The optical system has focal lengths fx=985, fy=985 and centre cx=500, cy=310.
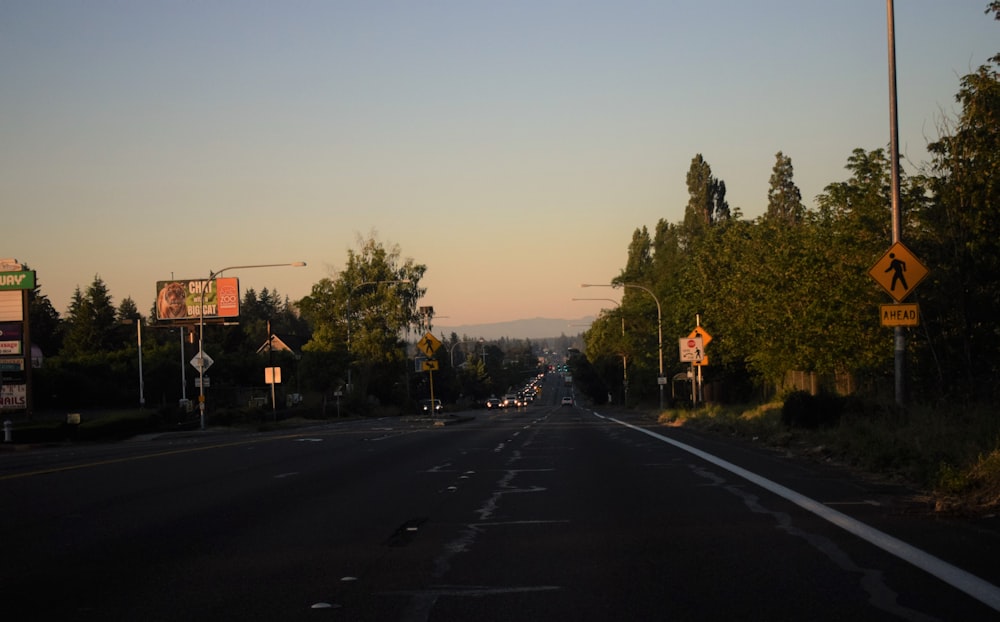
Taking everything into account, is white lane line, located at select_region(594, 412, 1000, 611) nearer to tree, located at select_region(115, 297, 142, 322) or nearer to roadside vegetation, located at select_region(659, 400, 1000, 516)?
roadside vegetation, located at select_region(659, 400, 1000, 516)

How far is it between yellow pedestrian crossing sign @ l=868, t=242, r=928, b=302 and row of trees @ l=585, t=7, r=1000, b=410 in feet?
14.3

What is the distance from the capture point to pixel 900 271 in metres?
19.2

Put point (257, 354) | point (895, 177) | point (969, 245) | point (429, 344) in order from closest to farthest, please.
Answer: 1. point (895, 177)
2. point (969, 245)
3. point (429, 344)
4. point (257, 354)

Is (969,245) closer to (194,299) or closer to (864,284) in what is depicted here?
(864,284)

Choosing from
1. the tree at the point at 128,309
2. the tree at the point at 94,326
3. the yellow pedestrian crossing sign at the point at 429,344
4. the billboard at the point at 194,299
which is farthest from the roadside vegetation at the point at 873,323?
the tree at the point at 128,309

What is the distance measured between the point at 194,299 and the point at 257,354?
1600cm

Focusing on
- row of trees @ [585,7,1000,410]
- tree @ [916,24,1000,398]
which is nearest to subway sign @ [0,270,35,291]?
row of trees @ [585,7,1000,410]

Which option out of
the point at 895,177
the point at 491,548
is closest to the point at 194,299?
the point at 895,177

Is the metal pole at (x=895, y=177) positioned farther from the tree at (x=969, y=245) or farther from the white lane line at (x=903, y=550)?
the white lane line at (x=903, y=550)

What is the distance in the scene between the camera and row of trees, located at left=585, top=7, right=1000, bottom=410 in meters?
23.0

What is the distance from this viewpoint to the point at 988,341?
2431cm

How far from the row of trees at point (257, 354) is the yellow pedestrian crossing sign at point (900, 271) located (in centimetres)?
4293

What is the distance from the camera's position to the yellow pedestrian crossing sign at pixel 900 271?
1911cm

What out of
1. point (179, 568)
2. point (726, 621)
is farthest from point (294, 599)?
point (726, 621)
